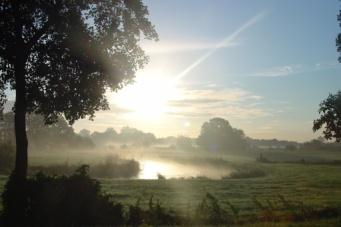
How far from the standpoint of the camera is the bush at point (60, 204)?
20.5m

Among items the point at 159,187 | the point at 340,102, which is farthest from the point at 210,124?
the point at 340,102

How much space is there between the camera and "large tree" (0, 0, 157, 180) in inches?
905

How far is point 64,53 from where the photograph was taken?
23.6 meters

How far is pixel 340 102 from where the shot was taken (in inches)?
1137

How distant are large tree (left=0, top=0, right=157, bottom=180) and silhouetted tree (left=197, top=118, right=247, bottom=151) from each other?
492 feet

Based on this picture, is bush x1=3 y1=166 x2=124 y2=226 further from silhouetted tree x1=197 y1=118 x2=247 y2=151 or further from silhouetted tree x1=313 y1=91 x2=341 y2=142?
silhouetted tree x1=197 y1=118 x2=247 y2=151

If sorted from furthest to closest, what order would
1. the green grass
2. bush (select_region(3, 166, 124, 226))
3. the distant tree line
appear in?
the distant tree line, the green grass, bush (select_region(3, 166, 124, 226))

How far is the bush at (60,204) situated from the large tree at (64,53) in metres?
1.37

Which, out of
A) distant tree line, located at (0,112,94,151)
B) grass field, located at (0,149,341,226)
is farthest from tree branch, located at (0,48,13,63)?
distant tree line, located at (0,112,94,151)

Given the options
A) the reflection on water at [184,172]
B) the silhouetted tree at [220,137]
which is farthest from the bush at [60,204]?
the silhouetted tree at [220,137]

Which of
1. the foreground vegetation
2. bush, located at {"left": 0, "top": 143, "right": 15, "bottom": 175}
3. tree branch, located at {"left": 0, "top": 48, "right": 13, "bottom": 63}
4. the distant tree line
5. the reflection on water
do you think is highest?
the distant tree line

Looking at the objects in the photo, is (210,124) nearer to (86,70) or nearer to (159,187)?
(159,187)

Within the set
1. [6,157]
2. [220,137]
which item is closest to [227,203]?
[6,157]

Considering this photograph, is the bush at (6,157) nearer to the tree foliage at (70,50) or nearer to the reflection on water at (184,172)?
the reflection on water at (184,172)
